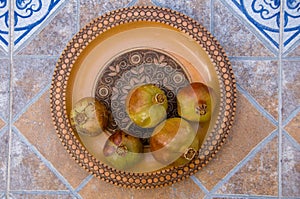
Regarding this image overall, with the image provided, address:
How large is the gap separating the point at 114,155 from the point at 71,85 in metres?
0.17

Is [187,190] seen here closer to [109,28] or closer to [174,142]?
[174,142]

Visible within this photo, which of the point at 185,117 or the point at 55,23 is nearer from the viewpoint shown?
the point at 185,117

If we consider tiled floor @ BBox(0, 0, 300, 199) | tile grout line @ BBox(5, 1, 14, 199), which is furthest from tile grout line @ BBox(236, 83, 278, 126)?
tile grout line @ BBox(5, 1, 14, 199)

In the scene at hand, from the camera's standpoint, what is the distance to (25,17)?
942 mm

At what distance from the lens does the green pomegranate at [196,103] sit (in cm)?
81

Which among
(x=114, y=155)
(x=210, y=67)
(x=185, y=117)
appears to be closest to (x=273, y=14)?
(x=210, y=67)

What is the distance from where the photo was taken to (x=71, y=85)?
2.89 feet

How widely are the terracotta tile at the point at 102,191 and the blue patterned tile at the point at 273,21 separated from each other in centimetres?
43

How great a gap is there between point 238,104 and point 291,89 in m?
0.11

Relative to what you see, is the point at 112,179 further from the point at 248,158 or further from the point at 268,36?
the point at 268,36

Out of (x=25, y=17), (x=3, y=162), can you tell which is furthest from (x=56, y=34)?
(x=3, y=162)

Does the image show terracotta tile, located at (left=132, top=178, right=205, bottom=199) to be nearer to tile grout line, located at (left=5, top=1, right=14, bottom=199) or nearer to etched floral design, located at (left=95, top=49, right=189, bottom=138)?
etched floral design, located at (left=95, top=49, right=189, bottom=138)

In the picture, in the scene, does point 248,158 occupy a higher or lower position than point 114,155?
lower

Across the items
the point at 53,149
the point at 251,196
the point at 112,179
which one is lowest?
the point at 251,196
